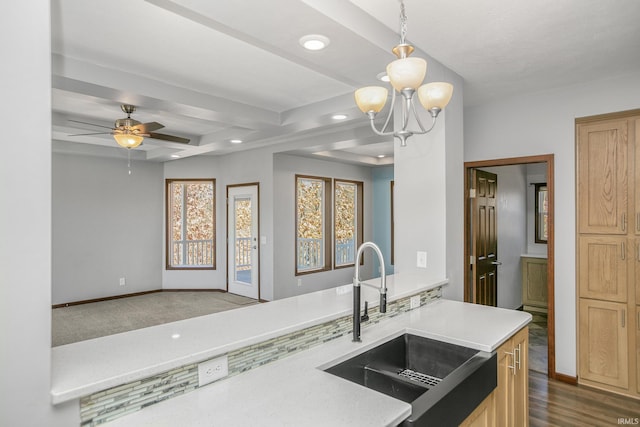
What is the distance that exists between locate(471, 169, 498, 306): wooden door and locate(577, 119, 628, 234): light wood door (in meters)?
0.88

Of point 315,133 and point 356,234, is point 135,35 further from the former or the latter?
point 356,234

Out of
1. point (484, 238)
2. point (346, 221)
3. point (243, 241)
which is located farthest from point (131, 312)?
point (484, 238)

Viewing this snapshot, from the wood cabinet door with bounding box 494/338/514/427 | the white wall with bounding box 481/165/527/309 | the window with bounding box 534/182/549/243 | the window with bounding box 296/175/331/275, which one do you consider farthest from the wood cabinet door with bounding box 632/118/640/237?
the window with bounding box 296/175/331/275

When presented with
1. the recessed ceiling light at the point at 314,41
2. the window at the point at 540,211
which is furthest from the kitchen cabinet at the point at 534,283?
the recessed ceiling light at the point at 314,41

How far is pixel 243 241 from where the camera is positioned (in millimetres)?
6809

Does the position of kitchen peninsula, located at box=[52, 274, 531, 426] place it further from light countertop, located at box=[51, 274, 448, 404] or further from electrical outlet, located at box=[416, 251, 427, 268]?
electrical outlet, located at box=[416, 251, 427, 268]

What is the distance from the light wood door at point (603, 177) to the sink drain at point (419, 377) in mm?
2172

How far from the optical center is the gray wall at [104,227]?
598cm

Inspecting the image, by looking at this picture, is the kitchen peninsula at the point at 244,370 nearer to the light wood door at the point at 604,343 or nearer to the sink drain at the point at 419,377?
the sink drain at the point at 419,377

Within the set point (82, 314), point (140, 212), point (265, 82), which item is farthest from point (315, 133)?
point (82, 314)

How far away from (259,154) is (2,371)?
18.3 feet

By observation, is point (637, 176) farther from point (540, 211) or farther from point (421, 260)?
point (540, 211)

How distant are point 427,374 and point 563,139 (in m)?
2.49

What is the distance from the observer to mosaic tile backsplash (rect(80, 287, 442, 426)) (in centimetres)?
112
